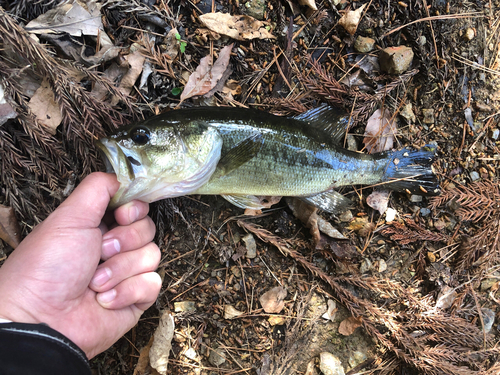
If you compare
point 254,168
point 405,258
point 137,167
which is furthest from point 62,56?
point 405,258

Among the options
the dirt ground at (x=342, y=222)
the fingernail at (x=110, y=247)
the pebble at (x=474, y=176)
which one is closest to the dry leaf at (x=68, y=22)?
the dirt ground at (x=342, y=222)

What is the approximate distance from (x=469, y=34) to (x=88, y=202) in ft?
13.0

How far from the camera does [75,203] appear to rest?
212cm

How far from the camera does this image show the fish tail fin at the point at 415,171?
9.89ft

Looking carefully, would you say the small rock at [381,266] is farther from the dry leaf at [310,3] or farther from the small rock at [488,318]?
the dry leaf at [310,3]

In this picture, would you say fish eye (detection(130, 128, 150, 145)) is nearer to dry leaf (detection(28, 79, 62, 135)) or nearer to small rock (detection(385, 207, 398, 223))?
dry leaf (detection(28, 79, 62, 135))

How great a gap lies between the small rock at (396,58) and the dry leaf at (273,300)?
2516 mm

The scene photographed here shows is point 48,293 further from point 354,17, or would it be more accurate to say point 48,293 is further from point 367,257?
point 354,17

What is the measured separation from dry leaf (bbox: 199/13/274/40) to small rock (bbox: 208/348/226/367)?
3.08m

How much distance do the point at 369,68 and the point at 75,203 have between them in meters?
3.00

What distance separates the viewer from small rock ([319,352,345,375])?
9.78 ft

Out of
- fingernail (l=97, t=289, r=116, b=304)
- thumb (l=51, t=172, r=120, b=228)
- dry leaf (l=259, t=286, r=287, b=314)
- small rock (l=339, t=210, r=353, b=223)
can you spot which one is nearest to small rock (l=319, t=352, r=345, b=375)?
dry leaf (l=259, t=286, r=287, b=314)

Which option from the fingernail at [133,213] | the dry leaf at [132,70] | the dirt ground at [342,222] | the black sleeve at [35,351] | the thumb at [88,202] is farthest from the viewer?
the dirt ground at [342,222]

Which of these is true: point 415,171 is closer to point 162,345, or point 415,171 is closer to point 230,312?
point 230,312
